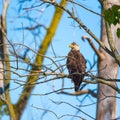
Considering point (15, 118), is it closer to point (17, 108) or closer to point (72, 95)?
point (17, 108)

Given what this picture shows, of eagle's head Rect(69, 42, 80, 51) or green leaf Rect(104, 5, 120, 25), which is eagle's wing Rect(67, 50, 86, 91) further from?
green leaf Rect(104, 5, 120, 25)

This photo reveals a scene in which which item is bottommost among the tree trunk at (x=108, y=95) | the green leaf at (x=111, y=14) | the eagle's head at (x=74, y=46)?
the green leaf at (x=111, y=14)

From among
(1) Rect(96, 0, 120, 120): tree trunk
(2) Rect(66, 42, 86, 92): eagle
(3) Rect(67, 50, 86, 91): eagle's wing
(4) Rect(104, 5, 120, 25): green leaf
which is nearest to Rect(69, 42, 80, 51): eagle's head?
(2) Rect(66, 42, 86, 92): eagle

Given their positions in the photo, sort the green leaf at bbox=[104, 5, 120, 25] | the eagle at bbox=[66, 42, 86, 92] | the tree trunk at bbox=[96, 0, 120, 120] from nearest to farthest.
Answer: the green leaf at bbox=[104, 5, 120, 25] < the eagle at bbox=[66, 42, 86, 92] < the tree trunk at bbox=[96, 0, 120, 120]

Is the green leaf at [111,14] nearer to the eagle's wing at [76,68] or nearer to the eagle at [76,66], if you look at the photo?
the eagle at [76,66]

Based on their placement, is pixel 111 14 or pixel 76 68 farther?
pixel 76 68

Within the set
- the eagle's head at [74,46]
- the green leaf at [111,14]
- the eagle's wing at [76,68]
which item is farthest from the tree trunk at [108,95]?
the green leaf at [111,14]

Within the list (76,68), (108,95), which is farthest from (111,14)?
(108,95)

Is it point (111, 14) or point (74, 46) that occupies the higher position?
point (74, 46)

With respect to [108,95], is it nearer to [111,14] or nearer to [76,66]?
[76,66]

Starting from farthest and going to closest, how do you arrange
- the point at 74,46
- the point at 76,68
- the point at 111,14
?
the point at 74,46 < the point at 76,68 < the point at 111,14

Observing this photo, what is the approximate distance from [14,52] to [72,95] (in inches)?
53.7

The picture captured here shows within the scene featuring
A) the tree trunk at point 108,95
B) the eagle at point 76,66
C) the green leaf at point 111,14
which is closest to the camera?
the green leaf at point 111,14

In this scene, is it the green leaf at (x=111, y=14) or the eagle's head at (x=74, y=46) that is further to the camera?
the eagle's head at (x=74, y=46)
